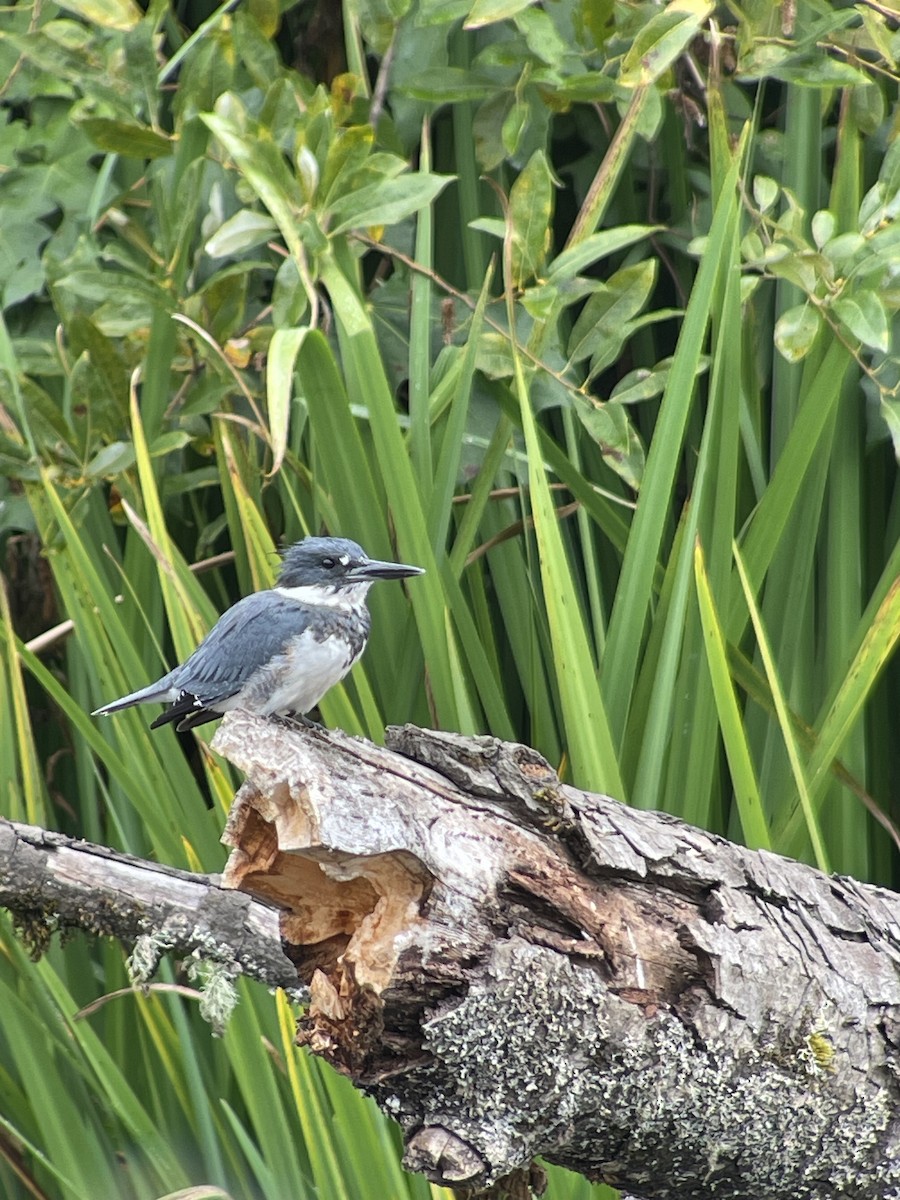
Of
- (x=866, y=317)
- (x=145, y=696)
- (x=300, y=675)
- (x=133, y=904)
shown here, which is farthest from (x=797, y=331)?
(x=133, y=904)

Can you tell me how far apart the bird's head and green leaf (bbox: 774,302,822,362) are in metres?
0.63

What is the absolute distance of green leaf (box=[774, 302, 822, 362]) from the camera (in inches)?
72.8

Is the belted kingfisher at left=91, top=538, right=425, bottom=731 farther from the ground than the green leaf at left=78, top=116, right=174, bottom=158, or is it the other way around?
the green leaf at left=78, top=116, right=174, bottom=158

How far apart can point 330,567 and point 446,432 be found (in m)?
0.28

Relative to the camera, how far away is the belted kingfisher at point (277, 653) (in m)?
1.86

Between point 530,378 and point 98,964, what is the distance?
136 centimetres

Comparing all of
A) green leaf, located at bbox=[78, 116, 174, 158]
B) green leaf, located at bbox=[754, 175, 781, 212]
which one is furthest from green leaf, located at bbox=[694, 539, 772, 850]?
green leaf, located at bbox=[78, 116, 174, 158]

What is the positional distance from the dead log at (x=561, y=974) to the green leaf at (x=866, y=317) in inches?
31.3

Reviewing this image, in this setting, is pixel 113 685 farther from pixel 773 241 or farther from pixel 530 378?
pixel 773 241

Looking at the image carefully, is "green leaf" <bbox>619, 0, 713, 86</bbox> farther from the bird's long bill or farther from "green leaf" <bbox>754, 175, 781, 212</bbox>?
the bird's long bill

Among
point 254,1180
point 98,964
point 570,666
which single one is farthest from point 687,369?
point 98,964

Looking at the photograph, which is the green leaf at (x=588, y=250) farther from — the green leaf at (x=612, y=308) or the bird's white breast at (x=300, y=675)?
the bird's white breast at (x=300, y=675)

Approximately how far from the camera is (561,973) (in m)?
1.10

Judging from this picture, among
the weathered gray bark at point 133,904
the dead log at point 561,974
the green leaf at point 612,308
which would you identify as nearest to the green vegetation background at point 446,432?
the green leaf at point 612,308
